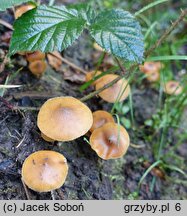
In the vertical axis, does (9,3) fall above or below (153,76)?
above

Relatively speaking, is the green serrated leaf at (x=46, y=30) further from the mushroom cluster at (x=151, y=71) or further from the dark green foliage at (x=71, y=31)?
the mushroom cluster at (x=151, y=71)

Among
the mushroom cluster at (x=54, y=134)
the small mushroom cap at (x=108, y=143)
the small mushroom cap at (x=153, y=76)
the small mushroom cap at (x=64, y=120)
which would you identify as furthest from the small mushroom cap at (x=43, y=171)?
the small mushroom cap at (x=153, y=76)

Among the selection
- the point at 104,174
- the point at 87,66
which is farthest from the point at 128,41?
the point at 87,66

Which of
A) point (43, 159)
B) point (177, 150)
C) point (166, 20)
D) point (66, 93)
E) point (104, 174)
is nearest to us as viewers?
point (43, 159)

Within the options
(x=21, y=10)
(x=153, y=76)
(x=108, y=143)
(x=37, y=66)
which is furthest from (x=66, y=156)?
(x=153, y=76)

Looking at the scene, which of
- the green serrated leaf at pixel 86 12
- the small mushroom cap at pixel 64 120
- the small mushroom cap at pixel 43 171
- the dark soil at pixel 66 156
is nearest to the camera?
the small mushroom cap at pixel 43 171

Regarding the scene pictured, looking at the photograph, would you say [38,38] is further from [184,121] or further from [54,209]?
[184,121]

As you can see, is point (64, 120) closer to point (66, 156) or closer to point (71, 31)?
point (66, 156)
